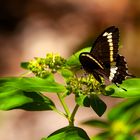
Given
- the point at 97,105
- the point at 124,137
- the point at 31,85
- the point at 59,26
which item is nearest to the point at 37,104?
the point at 31,85

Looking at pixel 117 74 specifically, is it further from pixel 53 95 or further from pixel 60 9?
pixel 60 9

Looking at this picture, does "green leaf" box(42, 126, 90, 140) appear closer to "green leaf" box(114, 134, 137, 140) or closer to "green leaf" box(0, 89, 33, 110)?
"green leaf" box(0, 89, 33, 110)

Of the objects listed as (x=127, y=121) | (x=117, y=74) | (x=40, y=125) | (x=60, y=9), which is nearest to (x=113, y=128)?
(x=127, y=121)

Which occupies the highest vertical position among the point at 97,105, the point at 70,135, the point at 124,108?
the point at 97,105

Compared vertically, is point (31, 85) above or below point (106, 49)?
below

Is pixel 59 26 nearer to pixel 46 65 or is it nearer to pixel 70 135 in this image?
pixel 46 65

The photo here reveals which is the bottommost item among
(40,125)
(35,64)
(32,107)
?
(40,125)
